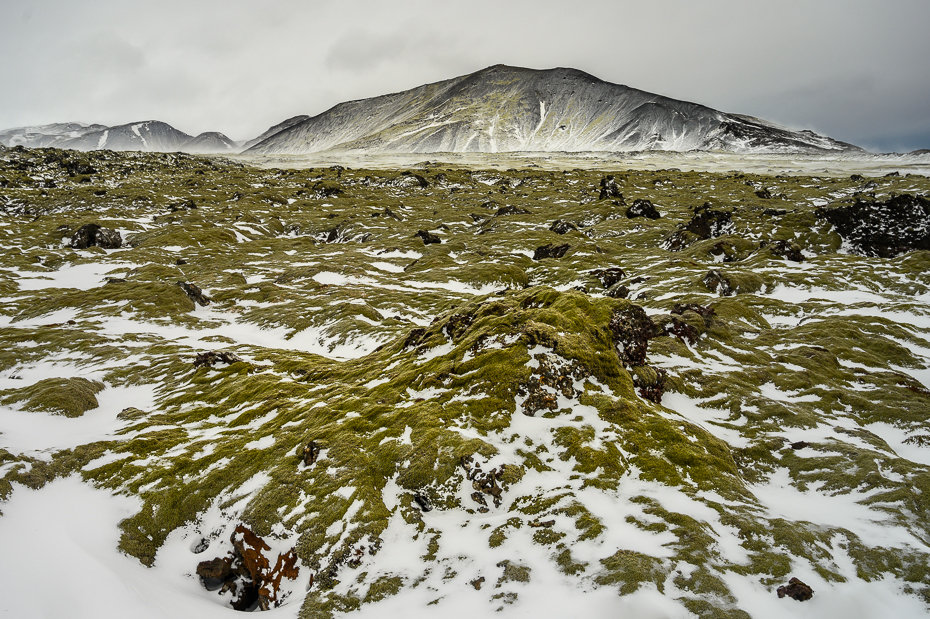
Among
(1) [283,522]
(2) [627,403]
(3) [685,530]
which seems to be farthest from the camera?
(2) [627,403]

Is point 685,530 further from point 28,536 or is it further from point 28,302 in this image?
point 28,302

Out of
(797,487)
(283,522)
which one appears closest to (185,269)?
(283,522)

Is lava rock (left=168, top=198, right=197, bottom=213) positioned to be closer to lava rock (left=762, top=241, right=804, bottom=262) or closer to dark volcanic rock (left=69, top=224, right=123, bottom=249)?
dark volcanic rock (left=69, top=224, right=123, bottom=249)

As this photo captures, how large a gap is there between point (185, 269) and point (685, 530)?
78.1 meters

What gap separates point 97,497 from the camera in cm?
1502

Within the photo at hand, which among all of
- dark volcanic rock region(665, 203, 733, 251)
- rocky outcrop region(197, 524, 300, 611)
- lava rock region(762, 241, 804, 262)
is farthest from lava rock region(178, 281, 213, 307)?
lava rock region(762, 241, 804, 262)

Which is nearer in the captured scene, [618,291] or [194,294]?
[618,291]

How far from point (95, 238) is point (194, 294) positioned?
4566cm

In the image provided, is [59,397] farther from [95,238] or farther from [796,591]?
[95,238]

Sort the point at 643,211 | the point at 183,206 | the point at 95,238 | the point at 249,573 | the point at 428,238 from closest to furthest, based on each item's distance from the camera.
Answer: the point at 249,573, the point at 95,238, the point at 428,238, the point at 643,211, the point at 183,206

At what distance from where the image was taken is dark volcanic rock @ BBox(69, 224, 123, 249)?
75.1 m

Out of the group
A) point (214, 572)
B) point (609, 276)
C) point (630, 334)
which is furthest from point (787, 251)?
point (214, 572)

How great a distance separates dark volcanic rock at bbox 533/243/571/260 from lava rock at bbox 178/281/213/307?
4879 cm

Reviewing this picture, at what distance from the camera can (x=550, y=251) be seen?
225ft
